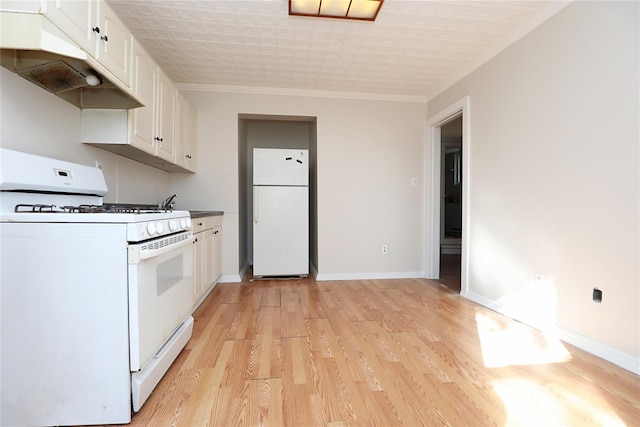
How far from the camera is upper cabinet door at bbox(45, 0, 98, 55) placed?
127cm

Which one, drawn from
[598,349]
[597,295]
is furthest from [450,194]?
[598,349]

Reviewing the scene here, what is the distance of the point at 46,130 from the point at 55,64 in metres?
0.40

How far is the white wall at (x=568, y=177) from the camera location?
1617 millimetres

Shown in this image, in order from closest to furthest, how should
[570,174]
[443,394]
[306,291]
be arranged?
[443,394]
[570,174]
[306,291]

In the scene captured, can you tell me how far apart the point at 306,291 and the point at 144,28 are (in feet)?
8.93

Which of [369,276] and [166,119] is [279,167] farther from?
[369,276]

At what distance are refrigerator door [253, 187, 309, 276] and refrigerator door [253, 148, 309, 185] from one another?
0.32 feet

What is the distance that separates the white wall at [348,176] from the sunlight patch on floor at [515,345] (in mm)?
1571

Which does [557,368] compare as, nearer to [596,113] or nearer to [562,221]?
[562,221]

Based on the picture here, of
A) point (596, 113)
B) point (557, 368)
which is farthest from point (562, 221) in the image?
point (557, 368)

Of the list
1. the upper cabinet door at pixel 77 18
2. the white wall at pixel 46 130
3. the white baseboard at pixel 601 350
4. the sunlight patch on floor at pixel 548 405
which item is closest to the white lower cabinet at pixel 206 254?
the white wall at pixel 46 130

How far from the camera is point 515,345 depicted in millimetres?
1876

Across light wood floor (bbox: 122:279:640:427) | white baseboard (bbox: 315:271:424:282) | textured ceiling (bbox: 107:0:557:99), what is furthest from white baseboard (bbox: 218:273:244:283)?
textured ceiling (bbox: 107:0:557:99)

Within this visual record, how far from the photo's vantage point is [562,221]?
6.46ft
